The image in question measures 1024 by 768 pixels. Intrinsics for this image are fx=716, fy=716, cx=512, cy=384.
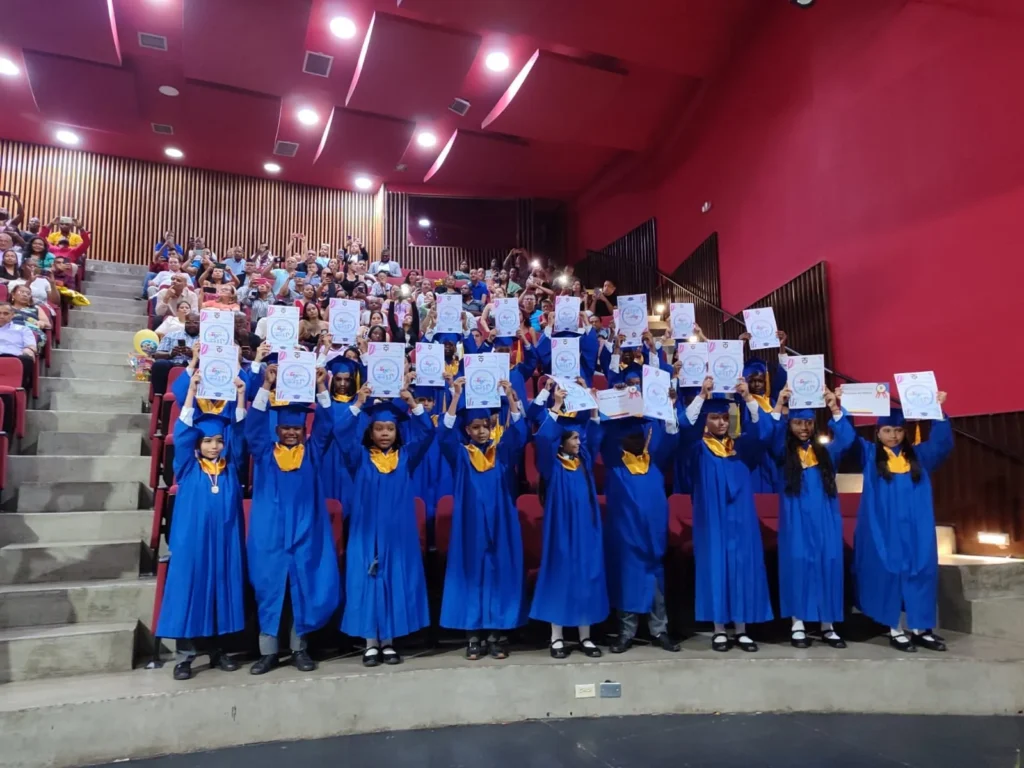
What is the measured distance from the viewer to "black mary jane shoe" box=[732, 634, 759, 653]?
3.58 metres

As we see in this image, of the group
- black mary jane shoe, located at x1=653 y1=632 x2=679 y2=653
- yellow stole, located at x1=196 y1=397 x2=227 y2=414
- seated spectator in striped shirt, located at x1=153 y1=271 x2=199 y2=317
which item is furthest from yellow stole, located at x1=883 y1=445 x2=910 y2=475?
seated spectator in striped shirt, located at x1=153 y1=271 x2=199 y2=317

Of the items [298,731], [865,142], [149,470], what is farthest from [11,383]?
[865,142]

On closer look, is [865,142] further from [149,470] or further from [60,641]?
[60,641]

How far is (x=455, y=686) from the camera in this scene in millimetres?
3271

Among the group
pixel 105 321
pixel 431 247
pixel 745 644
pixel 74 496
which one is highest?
pixel 431 247

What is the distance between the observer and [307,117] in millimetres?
10250

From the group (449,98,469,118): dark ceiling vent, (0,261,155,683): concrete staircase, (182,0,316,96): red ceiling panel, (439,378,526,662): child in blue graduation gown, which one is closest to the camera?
(0,261,155,683): concrete staircase

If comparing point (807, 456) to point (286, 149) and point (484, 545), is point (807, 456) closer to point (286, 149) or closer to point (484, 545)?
point (484, 545)

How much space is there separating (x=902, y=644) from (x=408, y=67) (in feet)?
25.4

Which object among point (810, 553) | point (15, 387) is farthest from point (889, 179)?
point (15, 387)

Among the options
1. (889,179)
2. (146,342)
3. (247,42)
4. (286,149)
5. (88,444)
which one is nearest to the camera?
(88,444)

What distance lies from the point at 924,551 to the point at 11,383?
5.61 metres

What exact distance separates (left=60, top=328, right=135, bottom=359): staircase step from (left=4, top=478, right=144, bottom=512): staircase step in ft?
8.34

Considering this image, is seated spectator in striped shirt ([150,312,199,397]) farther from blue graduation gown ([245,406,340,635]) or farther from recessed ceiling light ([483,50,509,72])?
recessed ceiling light ([483,50,509,72])
